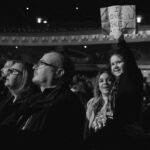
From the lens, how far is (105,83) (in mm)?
3295

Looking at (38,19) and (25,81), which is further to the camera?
(38,19)

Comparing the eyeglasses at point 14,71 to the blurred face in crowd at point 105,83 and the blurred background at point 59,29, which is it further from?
the blurred background at point 59,29

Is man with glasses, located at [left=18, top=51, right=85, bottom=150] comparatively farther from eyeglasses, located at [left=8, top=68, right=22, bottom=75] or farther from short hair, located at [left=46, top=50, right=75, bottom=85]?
eyeglasses, located at [left=8, top=68, right=22, bottom=75]

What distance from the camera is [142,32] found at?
18.0m

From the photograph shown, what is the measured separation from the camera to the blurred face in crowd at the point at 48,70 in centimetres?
242

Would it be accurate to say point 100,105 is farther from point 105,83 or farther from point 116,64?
point 116,64

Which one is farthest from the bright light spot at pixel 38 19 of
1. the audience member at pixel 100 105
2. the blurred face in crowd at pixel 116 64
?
the blurred face in crowd at pixel 116 64

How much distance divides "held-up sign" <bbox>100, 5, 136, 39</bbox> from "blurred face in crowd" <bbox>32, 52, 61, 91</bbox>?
428 millimetres

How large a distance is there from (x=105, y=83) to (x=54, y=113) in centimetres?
127

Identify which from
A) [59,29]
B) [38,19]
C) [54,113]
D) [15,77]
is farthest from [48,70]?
[38,19]

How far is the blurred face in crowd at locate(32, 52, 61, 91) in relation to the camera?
242cm

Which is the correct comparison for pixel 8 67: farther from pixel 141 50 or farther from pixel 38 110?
pixel 141 50

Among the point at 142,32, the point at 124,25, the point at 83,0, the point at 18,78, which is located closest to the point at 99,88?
the point at 18,78

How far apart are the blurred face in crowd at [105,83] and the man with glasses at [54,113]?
850mm
